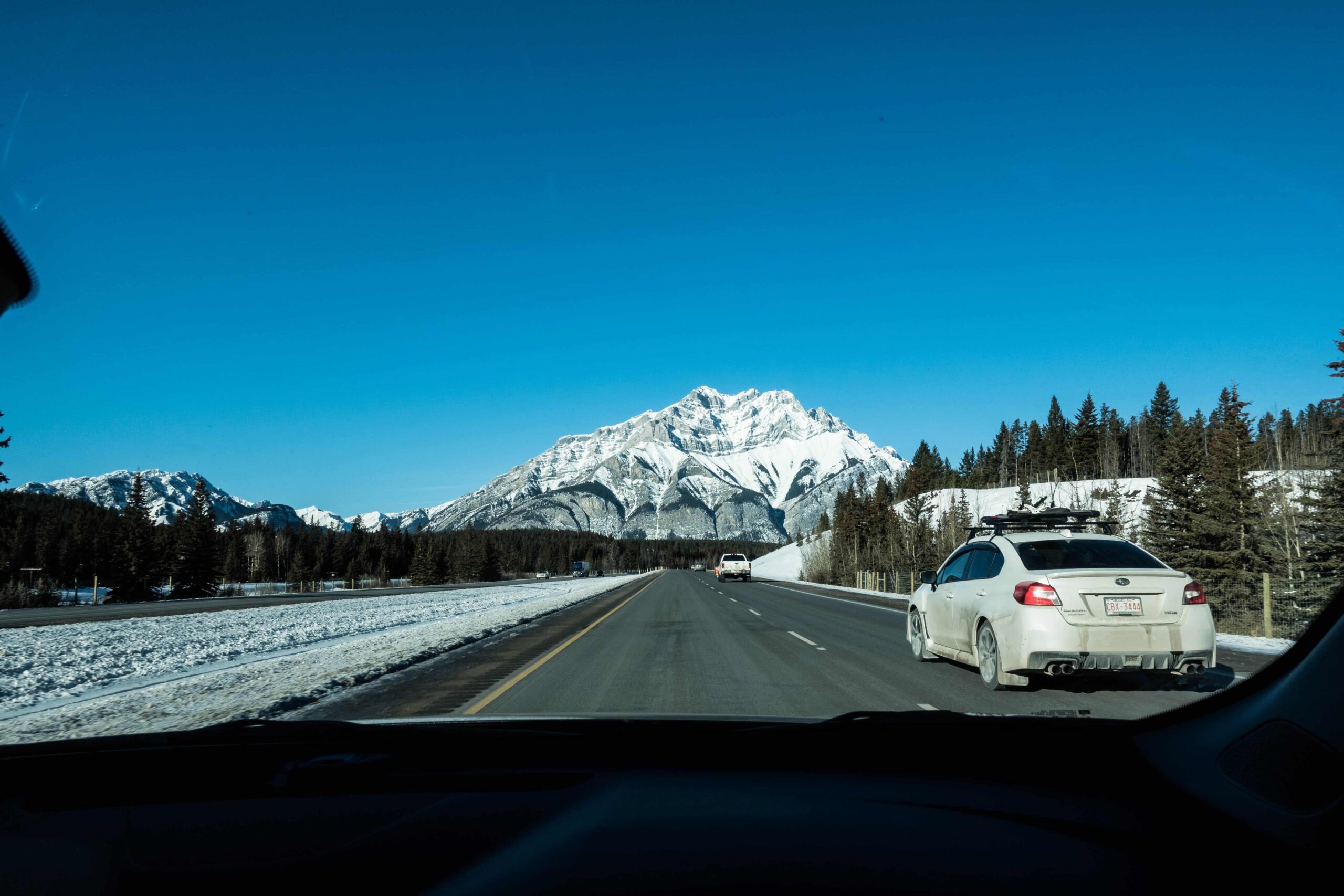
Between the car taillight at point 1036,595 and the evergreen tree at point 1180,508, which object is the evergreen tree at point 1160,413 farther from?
the car taillight at point 1036,595

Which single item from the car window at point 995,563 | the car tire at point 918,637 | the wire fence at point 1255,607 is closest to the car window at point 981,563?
the car window at point 995,563

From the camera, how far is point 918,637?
11555 mm

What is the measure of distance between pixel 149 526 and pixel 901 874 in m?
73.7

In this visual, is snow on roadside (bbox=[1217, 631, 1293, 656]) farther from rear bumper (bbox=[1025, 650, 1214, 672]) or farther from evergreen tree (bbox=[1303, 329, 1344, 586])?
rear bumper (bbox=[1025, 650, 1214, 672])

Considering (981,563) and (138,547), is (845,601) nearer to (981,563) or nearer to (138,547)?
(981,563)

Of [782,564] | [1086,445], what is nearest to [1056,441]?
[1086,445]

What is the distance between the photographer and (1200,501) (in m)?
25.2

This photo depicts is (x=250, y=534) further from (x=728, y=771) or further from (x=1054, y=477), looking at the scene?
(x=728, y=771)

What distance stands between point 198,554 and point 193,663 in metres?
59.6

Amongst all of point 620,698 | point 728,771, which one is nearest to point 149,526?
point 620,698

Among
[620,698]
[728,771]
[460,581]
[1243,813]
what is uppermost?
[1243,813]

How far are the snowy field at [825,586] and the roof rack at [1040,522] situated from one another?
8.05 ft

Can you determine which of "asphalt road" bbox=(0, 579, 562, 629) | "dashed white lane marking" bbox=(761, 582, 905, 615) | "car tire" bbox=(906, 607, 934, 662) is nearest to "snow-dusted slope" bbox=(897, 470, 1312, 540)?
"dashed white lane marking" bbox=(761, 582, 905, 615)

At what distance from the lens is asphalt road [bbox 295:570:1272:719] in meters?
7.82
